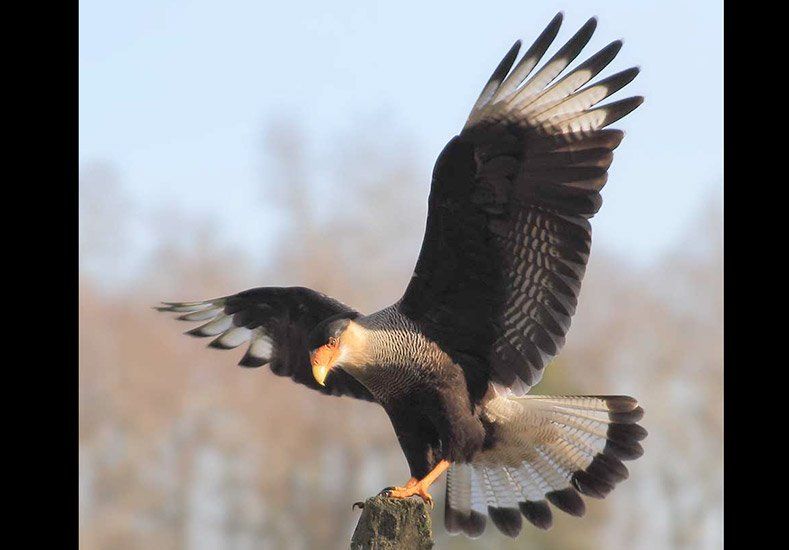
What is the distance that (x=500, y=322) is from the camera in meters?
4.43

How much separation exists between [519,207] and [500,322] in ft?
1.62

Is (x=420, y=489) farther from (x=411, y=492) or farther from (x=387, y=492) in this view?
(x=387, y=492)

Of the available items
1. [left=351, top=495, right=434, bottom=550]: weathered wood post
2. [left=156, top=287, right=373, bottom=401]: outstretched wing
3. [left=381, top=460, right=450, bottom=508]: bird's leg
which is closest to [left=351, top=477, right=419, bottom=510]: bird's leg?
[left=381, top=460, right=450, bottom=508]: bird's leg

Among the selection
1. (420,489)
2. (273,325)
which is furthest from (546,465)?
(273,325)

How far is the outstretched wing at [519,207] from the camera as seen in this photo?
162 inches

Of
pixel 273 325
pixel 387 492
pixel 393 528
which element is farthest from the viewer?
pixel 273 325

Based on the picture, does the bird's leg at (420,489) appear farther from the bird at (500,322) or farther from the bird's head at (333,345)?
the bird's head at (333,345)

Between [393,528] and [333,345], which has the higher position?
[333,345]

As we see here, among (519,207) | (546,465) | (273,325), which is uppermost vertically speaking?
(519,207)

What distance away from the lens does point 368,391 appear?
4672 mm

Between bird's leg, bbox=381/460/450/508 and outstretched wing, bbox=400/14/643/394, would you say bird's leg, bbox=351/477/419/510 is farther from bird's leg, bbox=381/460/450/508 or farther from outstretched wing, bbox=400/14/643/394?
outstretched wing, bbox=400/14/643/394

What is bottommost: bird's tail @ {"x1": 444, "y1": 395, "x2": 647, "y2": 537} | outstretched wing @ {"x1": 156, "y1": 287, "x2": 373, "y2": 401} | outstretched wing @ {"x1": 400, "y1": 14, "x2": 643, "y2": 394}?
bird's tail @ {"x1": 444, "y1": 395, "x2": 647, "y2": 537}

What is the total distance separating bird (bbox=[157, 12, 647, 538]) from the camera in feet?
13.5
